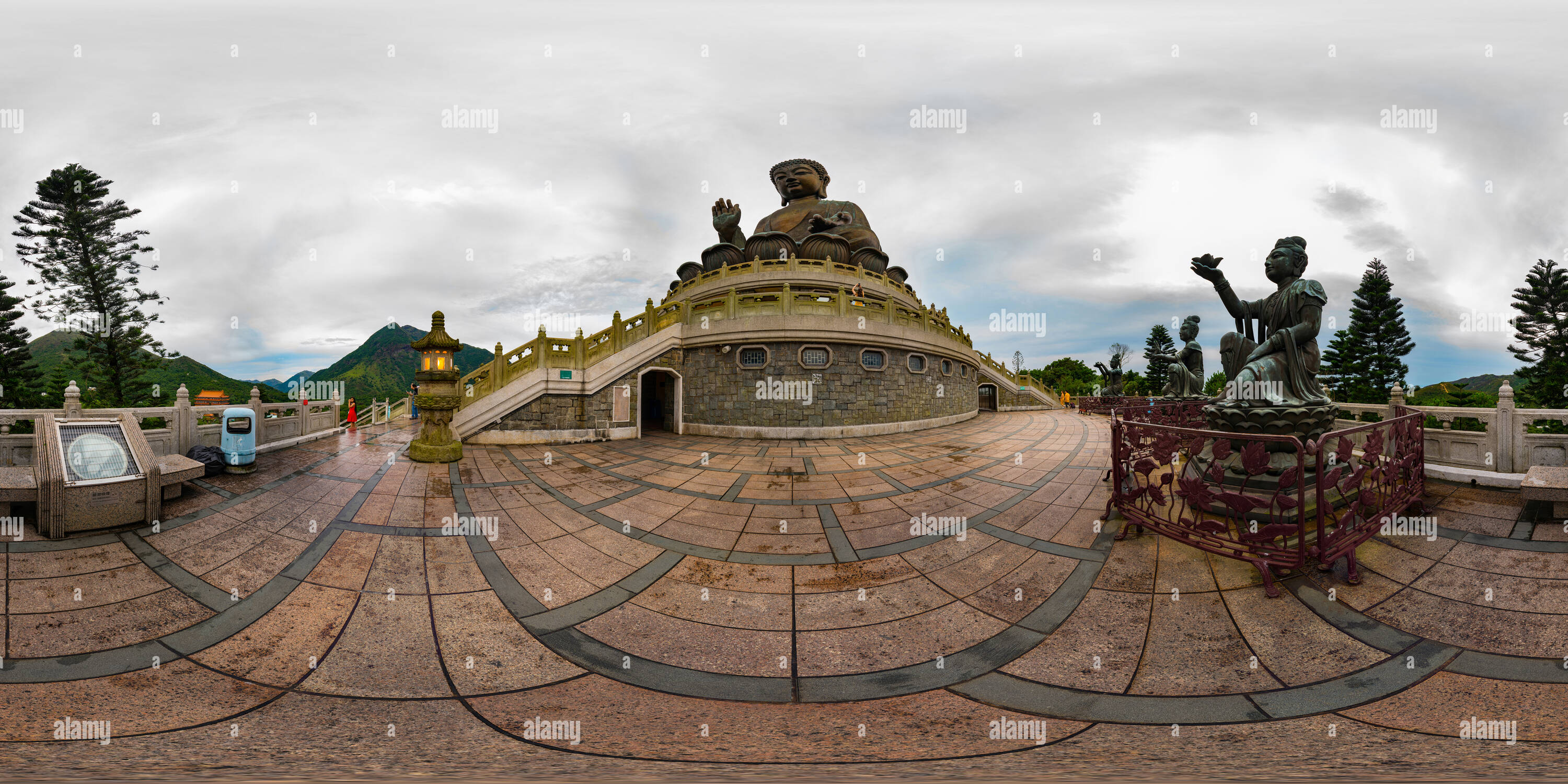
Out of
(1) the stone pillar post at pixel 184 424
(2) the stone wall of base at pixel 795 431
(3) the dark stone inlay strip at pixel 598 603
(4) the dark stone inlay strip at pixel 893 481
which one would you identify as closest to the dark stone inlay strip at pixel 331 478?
(1) the stone pillar post at pixel 184 424

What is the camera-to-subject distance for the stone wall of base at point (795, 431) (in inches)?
503

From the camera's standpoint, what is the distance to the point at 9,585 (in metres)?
3.83

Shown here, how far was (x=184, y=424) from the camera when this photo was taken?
712 cm

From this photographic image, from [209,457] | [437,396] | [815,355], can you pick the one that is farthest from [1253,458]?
[209,457]

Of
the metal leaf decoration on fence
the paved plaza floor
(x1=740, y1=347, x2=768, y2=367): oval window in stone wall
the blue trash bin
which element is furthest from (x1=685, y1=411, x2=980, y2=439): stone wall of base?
the metal leaf decoration on fence

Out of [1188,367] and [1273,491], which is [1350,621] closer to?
[1273,491]

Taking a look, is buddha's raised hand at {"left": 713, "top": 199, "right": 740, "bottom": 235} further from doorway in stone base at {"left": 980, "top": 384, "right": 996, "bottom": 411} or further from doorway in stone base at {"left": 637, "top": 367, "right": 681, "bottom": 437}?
doorway in stone base at {"left": 980, "top": 384, "right": 996, "bottom": 411}

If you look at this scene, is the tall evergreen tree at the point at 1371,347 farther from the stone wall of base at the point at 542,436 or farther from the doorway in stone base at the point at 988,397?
the stone wall of base at the point at 542,436

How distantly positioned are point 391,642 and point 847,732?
298 centimetres

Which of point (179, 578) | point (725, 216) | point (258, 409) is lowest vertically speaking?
point (179, 578)

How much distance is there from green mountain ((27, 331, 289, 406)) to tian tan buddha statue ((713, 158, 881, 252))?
18.1 meters

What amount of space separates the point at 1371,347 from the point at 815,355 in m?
30.7

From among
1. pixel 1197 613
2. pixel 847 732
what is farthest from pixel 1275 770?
pixel 847 732

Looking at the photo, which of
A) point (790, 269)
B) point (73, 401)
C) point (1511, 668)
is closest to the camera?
point (1511, 668)
